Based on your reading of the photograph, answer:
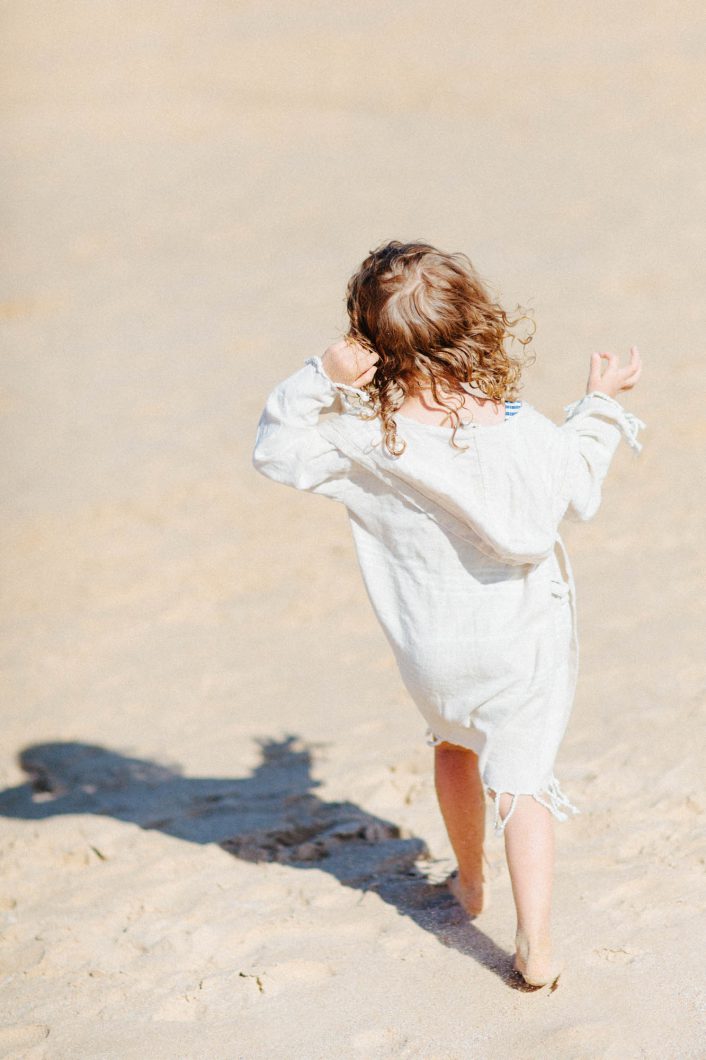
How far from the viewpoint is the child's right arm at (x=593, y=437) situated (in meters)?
2.44

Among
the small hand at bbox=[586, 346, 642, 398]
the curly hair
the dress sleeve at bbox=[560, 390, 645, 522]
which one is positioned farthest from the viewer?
the small hand at bbox=[586, 346, 642, 398]

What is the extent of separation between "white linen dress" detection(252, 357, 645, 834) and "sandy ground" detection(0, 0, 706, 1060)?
2.01ft

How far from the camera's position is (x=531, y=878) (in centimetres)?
244

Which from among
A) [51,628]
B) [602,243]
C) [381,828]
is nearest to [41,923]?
[381,828]

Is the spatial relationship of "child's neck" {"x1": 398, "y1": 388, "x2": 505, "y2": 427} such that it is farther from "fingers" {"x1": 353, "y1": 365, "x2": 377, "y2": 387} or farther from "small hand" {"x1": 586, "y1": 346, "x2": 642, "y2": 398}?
"small hand" {"x1": 586, "y1": 346, "x2": 642, "y2": 398}

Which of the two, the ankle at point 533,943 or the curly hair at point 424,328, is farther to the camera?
the ankle at point 533,943

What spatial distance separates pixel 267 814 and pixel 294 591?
2030mm

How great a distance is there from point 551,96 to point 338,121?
268 cm

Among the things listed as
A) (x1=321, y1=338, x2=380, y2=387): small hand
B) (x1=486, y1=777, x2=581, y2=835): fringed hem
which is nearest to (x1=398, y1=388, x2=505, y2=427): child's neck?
(x1=321, y1=338, x2=380, y2=387): small hand

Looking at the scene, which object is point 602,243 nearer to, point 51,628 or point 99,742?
point 51,628

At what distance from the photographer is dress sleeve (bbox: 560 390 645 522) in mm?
2436

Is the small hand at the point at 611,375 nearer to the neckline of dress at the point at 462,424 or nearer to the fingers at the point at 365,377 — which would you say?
the neckline of dress at the point at 462,424

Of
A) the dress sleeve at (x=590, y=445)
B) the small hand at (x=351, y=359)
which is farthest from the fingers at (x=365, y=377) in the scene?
the dress sleeve at (x=590, y=445)

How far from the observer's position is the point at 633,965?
256 cm
